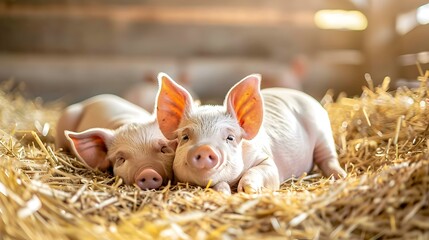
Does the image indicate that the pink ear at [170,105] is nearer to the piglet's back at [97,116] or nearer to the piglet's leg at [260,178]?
the piglet's leg at [260,178]

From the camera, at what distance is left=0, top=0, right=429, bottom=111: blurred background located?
6.92 meters

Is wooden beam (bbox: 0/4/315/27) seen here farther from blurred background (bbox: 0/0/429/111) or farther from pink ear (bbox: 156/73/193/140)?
pink ear (bbox: 156/73/193/140)

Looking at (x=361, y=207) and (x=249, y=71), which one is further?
(x=249, y=71)

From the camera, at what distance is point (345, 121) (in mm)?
3500

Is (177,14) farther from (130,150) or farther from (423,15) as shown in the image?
(130,150)

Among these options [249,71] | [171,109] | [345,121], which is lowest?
[249,71]

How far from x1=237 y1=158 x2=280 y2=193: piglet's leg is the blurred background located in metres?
4.08

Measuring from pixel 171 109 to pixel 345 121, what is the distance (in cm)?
131

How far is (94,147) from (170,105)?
552 millimetres

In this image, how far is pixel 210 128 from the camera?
240 cm

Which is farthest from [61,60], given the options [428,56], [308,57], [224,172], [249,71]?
[224,172]

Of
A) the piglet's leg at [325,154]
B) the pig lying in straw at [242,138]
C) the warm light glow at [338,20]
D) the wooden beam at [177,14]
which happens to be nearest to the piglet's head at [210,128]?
the pig lying in straw at [242,138]

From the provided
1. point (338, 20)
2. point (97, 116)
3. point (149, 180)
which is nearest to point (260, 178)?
point (149, 180)

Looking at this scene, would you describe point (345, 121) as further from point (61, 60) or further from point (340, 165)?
point (61, 60)
